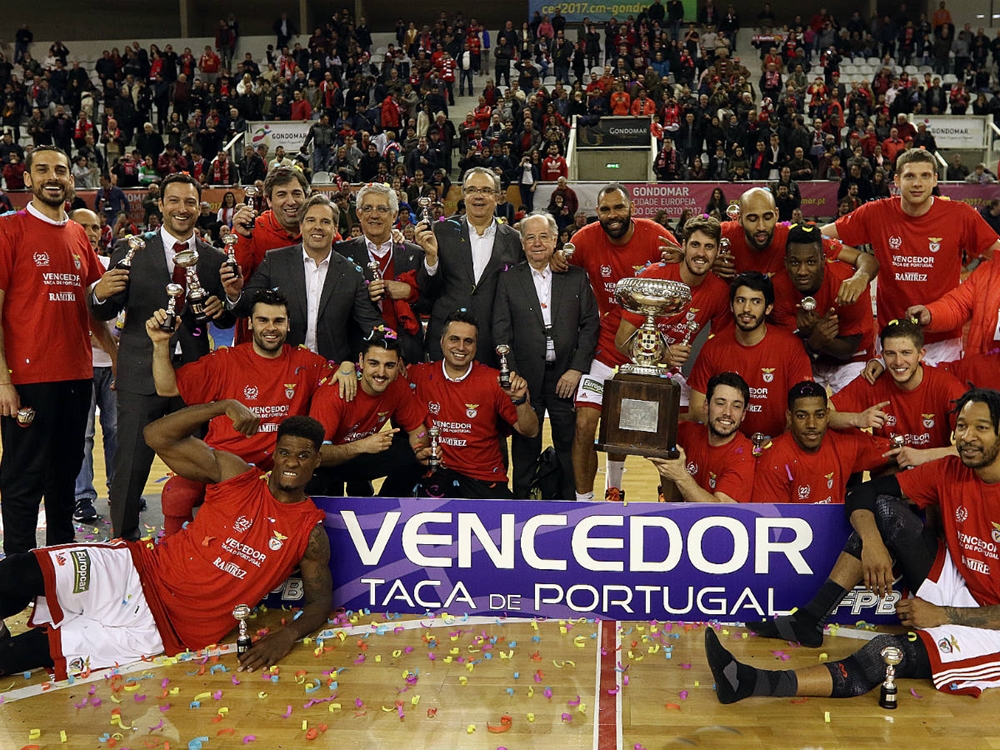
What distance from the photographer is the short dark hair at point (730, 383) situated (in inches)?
193

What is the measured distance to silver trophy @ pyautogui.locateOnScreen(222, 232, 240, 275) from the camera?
5.17m

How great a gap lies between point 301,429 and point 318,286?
1490 mm

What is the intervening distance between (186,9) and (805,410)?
1089 inches

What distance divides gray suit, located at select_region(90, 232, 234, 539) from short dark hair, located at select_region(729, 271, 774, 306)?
2.82 metres

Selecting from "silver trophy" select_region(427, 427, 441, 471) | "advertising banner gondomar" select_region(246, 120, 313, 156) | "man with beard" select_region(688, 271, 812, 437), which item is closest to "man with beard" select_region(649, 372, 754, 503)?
"man with beard" select_region(688, 271, 812, 437)

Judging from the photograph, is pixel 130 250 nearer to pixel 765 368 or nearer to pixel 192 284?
pixel 192 284

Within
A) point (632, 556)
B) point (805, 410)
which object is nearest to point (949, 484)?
point (805, 410)

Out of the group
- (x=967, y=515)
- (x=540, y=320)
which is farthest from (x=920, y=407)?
(x=540, y=320)

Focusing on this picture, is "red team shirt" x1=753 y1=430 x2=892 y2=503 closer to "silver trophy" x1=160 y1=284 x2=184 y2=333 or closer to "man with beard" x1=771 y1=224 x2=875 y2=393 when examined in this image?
"man with beard" x1=771 y1=224 x2=875 y2=393

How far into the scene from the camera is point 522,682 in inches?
159

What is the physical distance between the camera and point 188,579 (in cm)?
424

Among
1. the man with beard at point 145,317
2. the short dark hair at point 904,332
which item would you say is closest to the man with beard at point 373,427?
the man with beard at point 145,317

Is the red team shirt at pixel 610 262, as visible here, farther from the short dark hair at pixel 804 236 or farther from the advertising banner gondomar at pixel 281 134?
the advertising banner gondomar at pixel 281 134

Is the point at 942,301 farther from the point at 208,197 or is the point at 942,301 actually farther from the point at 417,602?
the point at 208,197
